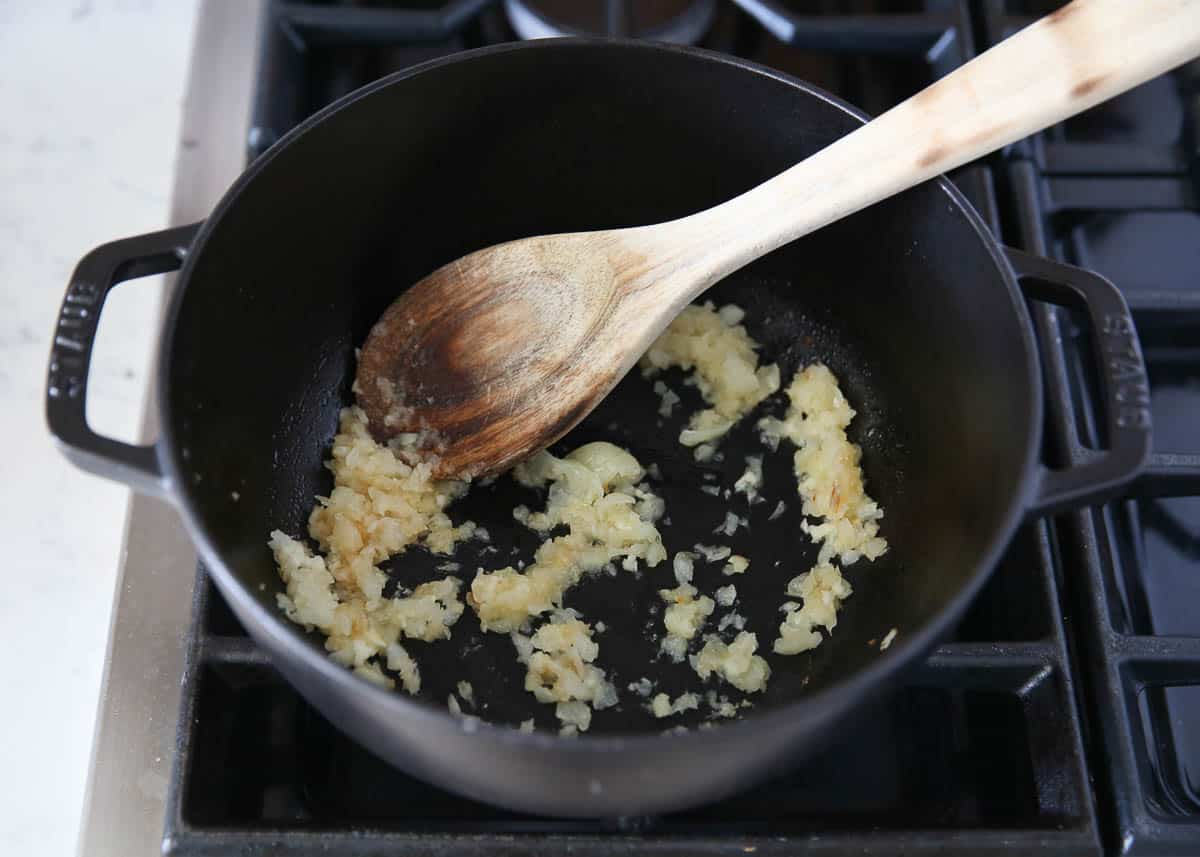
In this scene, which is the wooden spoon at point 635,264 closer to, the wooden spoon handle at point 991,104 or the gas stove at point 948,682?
the wooden spoon handle at point 991,104

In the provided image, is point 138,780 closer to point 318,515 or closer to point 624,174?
point 318,515

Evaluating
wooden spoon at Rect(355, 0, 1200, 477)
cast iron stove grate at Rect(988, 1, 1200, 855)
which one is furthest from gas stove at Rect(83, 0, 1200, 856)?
wooden spoon at Rect(355, 0, 1200, 477)

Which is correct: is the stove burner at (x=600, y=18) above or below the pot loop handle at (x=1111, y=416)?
above

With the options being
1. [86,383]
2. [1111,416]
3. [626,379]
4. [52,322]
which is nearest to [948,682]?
[1111,416]

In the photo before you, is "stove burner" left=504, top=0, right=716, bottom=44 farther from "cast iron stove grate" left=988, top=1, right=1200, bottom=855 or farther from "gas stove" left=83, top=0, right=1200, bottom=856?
"cast iron stove grate" left=988, top=1, right=1200, bottom=855

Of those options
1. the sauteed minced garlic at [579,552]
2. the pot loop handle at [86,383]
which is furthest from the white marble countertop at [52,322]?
the pot loop handle at [86,383]

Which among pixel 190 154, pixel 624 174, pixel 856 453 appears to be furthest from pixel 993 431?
pixel 190 154

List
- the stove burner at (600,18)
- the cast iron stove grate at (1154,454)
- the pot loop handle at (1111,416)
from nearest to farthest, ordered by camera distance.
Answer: the pot loop handle at (1111,416), the cast iron stove grate at (1154,454), the stove burner at (600,18)
